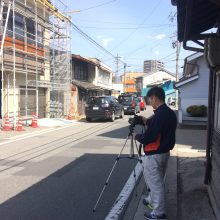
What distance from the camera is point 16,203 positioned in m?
5.99

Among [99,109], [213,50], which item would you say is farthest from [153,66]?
[213,50]

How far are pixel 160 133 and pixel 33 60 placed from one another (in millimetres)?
18231

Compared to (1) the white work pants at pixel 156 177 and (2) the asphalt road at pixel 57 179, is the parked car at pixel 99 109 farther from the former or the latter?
(1) the white work pants at pixel 156 177

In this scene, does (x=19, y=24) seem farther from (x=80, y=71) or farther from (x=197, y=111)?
(x=80, y=71)

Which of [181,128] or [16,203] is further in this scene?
[181,128]

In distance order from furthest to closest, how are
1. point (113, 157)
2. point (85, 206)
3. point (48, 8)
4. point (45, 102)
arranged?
point (45, 102) < point (48, 8) < point (113, 157) < point (85, 206)

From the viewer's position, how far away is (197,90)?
21719mm

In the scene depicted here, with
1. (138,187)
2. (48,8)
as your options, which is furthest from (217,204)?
(48,8)

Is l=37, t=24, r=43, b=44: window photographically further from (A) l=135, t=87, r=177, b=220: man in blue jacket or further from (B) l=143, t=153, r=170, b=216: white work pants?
(B) l=143, t=153, r=170, b=216: white work pants

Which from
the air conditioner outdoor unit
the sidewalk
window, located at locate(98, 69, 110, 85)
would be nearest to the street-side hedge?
the sidewalk

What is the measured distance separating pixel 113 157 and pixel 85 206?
463cm

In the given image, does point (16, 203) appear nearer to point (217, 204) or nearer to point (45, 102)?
point (217, 204)

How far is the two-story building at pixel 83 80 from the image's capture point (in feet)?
101

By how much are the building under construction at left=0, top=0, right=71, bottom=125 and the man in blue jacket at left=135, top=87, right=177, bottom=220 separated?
13095mm
